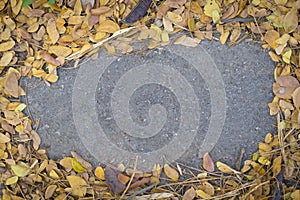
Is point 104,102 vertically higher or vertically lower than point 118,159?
higher

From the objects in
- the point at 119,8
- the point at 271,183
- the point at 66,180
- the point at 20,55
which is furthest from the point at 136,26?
the point at 271,183

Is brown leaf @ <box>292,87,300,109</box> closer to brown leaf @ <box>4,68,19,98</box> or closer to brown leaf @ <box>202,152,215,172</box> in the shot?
brown leaf @ <box>202,152,215,172</box>

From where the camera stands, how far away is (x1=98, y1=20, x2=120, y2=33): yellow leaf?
1402 mm

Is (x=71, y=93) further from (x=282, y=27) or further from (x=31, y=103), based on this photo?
(x=282, y=27)

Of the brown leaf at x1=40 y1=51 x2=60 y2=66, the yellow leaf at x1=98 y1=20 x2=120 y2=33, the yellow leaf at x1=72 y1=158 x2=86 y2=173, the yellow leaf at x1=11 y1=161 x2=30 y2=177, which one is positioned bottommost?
the yellow leaf at x1=72 y1=158 x2=86 y2=173

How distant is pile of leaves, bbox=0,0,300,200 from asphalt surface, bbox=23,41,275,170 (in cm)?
3

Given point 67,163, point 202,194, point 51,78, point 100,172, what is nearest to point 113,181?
point 100,172

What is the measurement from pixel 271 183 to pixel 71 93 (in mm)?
662

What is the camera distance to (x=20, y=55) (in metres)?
1.42

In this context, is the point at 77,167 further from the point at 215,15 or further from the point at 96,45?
the point at 215,15

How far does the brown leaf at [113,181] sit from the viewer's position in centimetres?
136

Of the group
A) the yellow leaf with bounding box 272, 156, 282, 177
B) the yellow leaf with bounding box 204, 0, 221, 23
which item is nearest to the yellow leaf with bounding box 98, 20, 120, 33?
the yellow leaf with bounding box 204, 0, 221, 23

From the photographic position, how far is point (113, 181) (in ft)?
4.50

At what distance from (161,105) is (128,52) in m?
0.19
